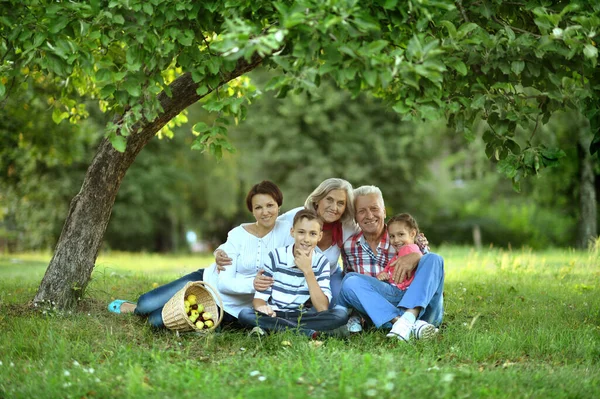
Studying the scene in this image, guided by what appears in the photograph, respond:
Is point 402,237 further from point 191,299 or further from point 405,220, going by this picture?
point 191,299

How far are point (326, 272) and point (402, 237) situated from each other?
72cm

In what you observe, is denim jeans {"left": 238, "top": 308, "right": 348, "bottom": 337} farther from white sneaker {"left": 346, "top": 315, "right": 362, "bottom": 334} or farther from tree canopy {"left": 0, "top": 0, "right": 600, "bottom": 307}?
tree canopy {"left": 0, "top": 0, "right": 600, "bottom": 307}

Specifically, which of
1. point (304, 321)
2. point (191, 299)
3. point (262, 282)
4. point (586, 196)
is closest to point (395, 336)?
point (304, 321)

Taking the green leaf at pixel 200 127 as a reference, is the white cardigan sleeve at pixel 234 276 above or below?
below

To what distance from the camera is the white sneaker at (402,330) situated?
534 cm

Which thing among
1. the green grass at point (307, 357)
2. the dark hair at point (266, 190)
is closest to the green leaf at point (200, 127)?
the dark hair at point (266, 190)

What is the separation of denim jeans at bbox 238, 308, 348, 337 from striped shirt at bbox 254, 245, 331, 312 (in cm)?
13

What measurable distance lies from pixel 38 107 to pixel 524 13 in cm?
996

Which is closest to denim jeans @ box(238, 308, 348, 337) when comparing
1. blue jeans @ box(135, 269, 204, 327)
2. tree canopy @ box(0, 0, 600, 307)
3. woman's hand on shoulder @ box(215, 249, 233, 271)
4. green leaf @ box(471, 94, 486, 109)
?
woman's hand on shoulder @ box(215, 249, 233, 271)

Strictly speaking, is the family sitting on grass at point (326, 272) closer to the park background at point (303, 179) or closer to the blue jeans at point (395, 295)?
the blue jeans at point (395, 295)

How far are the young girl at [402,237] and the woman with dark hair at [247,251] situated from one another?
2.88 ft

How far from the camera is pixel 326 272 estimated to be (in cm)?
564

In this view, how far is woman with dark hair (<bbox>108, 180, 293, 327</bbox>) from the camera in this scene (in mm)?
5796

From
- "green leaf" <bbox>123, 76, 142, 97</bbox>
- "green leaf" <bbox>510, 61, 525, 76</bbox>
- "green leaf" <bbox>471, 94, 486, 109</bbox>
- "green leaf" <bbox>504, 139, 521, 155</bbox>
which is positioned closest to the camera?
"green leaf" <bbox>510, 61, 525, 76</bbox>
